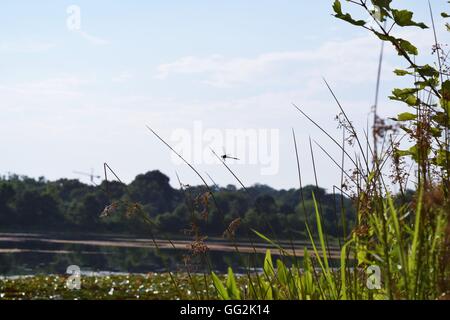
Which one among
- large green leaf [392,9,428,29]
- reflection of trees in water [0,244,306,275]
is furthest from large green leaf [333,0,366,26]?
reflection of trees in water [0,244,306,275]

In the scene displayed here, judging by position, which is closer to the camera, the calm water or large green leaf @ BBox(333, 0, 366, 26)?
large green leaf @ BBox(333, 0, 366, 26)

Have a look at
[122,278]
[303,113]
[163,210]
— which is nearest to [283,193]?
[163,210]

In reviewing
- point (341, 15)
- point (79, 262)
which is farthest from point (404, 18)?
point (79, 262)

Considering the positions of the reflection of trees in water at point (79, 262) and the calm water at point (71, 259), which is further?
the calm water at point (71, 259)

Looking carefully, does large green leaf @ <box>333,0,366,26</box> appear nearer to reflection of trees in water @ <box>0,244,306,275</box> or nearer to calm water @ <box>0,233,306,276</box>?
calm water @ <box>0,233,306,276</box>

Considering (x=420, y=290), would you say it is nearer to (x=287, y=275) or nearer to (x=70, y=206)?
(x=287, y=275)

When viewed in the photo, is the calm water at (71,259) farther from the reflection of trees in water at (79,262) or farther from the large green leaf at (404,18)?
the large green leaf at (404,18)

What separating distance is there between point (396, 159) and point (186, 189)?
100cm

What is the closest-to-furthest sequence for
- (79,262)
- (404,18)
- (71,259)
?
(404,18)
(79,262)
(71,259)

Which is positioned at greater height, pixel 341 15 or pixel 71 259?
pixel 341 15

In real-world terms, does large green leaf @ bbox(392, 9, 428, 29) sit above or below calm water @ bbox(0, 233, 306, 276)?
above

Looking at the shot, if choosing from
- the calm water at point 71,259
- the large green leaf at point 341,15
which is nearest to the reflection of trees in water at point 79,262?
the calm water at point 71,259

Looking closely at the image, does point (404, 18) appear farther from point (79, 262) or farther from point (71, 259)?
point (71, 259)
